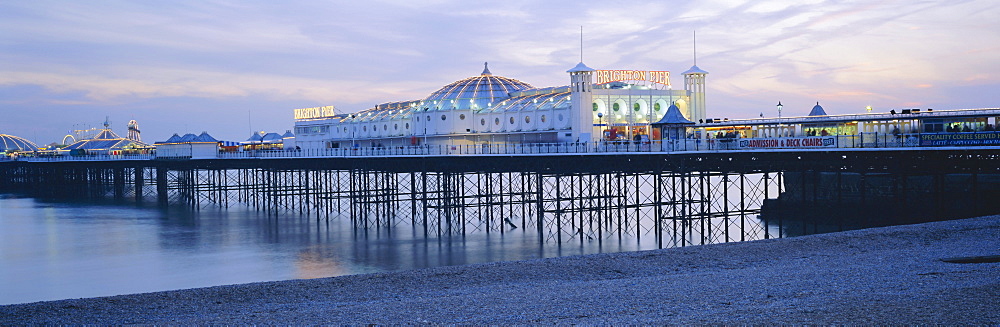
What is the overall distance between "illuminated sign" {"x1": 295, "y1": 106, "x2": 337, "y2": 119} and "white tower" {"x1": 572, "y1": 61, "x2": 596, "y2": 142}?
139ft

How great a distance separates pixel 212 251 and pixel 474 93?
30.4 metres

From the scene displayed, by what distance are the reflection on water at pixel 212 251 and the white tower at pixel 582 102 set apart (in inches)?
297

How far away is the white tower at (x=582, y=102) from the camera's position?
51.0 meters

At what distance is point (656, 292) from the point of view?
1919 centimetres

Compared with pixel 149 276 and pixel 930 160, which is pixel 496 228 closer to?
pixel 149 276

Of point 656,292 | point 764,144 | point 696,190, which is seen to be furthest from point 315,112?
point 656,292

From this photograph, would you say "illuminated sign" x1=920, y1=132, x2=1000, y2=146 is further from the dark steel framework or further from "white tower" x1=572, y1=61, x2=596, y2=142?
"white tower" x1=572, y1=61, x2=596, y2=142

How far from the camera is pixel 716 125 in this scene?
44.5 metres

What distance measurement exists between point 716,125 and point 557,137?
39.8 feet

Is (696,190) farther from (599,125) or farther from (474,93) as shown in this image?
(474,93)

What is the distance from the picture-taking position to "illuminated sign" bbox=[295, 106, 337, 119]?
8856 centimetres

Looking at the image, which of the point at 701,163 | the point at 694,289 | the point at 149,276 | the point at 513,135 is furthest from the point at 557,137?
the point at 694,289

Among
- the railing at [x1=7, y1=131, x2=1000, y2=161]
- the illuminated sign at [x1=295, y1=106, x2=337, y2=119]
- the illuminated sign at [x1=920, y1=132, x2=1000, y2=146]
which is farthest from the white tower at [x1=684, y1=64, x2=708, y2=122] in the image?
the illuminated sign at [x1=295, y1=106, x2=337, y2=119]

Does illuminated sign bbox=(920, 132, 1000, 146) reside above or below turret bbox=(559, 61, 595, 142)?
below
